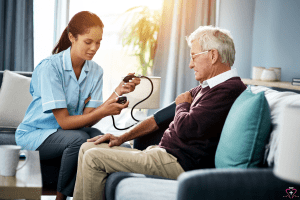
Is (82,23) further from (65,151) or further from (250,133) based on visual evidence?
(250,133)

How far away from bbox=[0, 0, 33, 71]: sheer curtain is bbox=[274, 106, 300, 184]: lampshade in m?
3.26

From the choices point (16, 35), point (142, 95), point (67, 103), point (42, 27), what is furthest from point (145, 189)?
point (42, 27)

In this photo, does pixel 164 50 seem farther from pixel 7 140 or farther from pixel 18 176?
pixel 18 176

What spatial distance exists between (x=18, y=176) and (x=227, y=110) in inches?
37.1

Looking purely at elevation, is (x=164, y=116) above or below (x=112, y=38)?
below

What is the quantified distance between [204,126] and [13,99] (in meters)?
1.71

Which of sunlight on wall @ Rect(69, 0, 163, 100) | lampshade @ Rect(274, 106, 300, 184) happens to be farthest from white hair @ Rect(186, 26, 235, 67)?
sunlight on wall @ Rect(69, 0, 163, 100)

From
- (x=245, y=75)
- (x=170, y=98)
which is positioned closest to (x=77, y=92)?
(x=170, y=98)

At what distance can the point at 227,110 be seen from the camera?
158 centimetres

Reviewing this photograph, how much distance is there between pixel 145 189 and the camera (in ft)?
4.27

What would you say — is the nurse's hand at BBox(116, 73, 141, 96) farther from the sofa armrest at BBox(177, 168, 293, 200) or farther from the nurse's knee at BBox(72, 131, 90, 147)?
the sofa armrest at BBox(177, 168, 293, 200)

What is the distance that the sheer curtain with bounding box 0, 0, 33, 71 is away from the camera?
11.3 feet

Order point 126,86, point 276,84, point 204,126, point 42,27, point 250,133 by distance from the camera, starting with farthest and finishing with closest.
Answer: point 42,27, point 276,84, point 126,86, point 204,126, point 250,133

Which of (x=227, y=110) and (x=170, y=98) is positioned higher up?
(x=227, y=110)
